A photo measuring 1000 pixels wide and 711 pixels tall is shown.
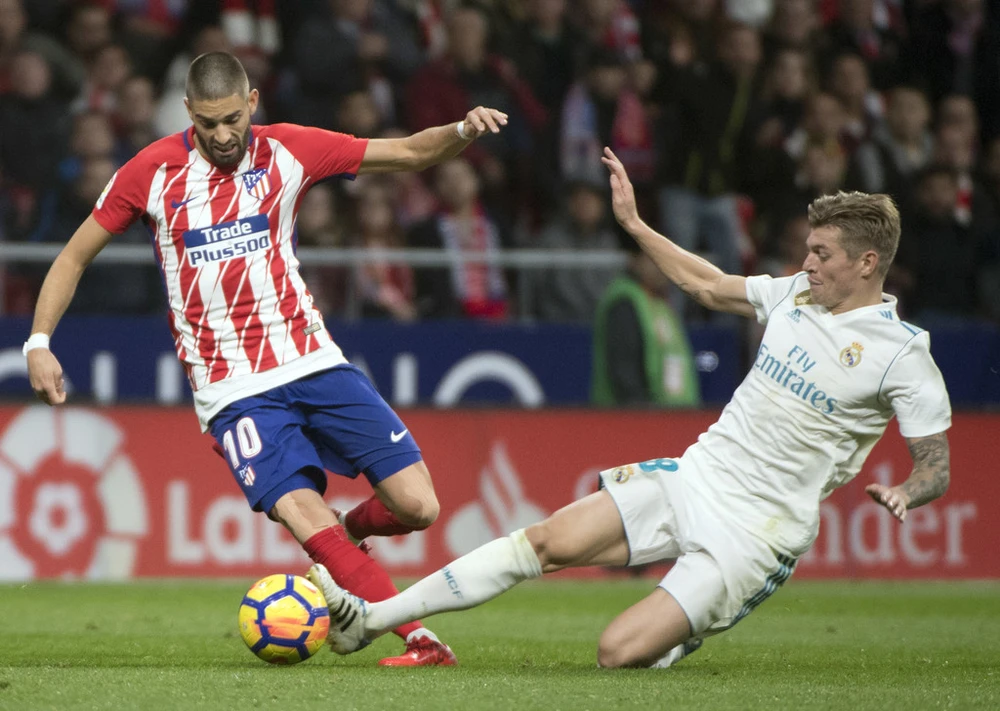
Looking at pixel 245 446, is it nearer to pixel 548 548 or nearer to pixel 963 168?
pixel 548 548

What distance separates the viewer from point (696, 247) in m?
12.1

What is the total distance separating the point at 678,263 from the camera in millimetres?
5941

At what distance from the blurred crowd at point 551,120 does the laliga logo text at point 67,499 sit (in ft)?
4.13

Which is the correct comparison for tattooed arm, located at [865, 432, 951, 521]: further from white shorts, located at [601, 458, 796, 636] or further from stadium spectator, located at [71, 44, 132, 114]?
stadium spectator, located at [71, 44, 132, 114]

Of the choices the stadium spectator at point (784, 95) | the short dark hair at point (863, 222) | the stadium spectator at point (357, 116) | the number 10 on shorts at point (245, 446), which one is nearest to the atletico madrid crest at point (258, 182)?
the number 10 on shorts at point (245, 446)

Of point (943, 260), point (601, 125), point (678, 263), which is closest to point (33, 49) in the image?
point (601, 125)

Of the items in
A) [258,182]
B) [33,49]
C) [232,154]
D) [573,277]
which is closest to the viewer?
[232,154]

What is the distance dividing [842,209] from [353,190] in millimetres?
6524

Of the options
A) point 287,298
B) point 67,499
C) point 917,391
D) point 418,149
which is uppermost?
point 418,149

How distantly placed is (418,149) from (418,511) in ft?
4.49

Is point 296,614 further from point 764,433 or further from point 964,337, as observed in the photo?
point 964,337

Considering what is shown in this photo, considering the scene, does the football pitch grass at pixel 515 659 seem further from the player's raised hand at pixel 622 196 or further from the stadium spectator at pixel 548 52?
the stadium spectator at pixel 548 52

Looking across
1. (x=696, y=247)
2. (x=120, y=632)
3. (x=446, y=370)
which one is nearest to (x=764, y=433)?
(x=120, y=632)

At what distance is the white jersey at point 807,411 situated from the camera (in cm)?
538
